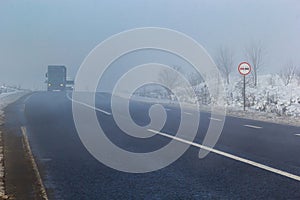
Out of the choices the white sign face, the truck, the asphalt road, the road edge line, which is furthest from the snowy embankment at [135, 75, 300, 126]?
the truck

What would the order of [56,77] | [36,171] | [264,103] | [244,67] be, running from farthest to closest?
1. [56,77]
2. [264,103]
3. [244,67]
4. [36,171]

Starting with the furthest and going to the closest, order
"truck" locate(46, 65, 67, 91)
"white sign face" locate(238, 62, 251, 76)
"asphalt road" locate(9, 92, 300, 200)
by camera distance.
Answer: "truck" locate(46, 65, 67, 91), "white sign face" locate(238, 62, 251, 76), "asphalt road" locate(9, 92, 300, 200)

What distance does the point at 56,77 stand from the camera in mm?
57125

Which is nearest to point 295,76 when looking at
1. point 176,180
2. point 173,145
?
point 173,145

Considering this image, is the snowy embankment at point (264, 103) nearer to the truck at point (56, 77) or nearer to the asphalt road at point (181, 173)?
the asphalt road at point (181, 173)

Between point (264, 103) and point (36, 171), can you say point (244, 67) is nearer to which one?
point (264, 103)

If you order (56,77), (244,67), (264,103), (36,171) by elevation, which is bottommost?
(36,171)

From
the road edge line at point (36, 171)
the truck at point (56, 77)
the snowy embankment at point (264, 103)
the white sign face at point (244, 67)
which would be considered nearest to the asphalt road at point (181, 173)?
the road edge line at point (36, 171)

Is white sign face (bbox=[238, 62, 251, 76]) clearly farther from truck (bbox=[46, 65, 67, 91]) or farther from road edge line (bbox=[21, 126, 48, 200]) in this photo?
truck (bbox=[46, 65, 67, 91])

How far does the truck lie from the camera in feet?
186

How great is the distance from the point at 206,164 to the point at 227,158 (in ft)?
2.33

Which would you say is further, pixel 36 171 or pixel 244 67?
pixel 244 67

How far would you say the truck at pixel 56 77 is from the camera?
5672 centimetres

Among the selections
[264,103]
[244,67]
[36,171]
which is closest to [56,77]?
[264,103]
